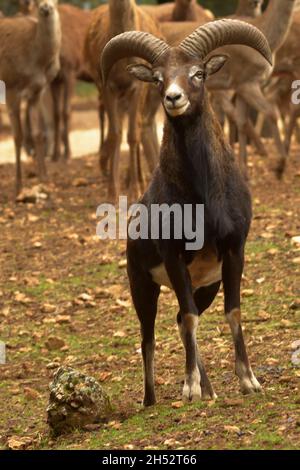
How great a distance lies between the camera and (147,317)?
305 inches

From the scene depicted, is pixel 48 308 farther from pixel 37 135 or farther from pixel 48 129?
pixel 48 129

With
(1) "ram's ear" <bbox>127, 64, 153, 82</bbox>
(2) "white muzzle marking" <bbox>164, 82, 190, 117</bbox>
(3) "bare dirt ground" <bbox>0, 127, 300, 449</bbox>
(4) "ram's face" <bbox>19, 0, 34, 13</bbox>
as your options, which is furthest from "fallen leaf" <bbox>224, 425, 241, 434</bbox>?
(4) "ram's face" <bbox>19, 0, 34, 13</bbox>

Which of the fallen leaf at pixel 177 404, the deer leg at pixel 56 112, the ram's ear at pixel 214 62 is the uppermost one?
the ram's ear at pixel 214 62

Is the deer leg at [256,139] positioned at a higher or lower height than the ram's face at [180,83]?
lower

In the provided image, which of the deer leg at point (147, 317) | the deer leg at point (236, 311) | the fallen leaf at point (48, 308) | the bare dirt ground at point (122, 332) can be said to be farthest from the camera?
the fallen leaf at point (48, 308)

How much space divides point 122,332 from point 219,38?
2716 millimetres

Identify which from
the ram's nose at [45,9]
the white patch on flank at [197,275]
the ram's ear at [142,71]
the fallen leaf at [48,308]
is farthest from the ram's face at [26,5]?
the white patch on flank at [197,275]

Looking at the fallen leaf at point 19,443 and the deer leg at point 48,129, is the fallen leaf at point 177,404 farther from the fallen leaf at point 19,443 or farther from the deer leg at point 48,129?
the deer leg at point 48,129

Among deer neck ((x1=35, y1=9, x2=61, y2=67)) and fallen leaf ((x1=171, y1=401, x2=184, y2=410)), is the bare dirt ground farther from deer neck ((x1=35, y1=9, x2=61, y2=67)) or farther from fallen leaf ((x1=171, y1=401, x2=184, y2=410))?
deer neck ((x1=35, y1=9, x2=61, y2=67))

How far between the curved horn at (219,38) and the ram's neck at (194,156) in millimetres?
323

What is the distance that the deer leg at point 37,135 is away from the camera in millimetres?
15422

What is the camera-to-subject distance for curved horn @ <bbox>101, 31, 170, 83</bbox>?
779 cm

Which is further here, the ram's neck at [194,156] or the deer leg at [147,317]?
the deer leg at [147,317]
